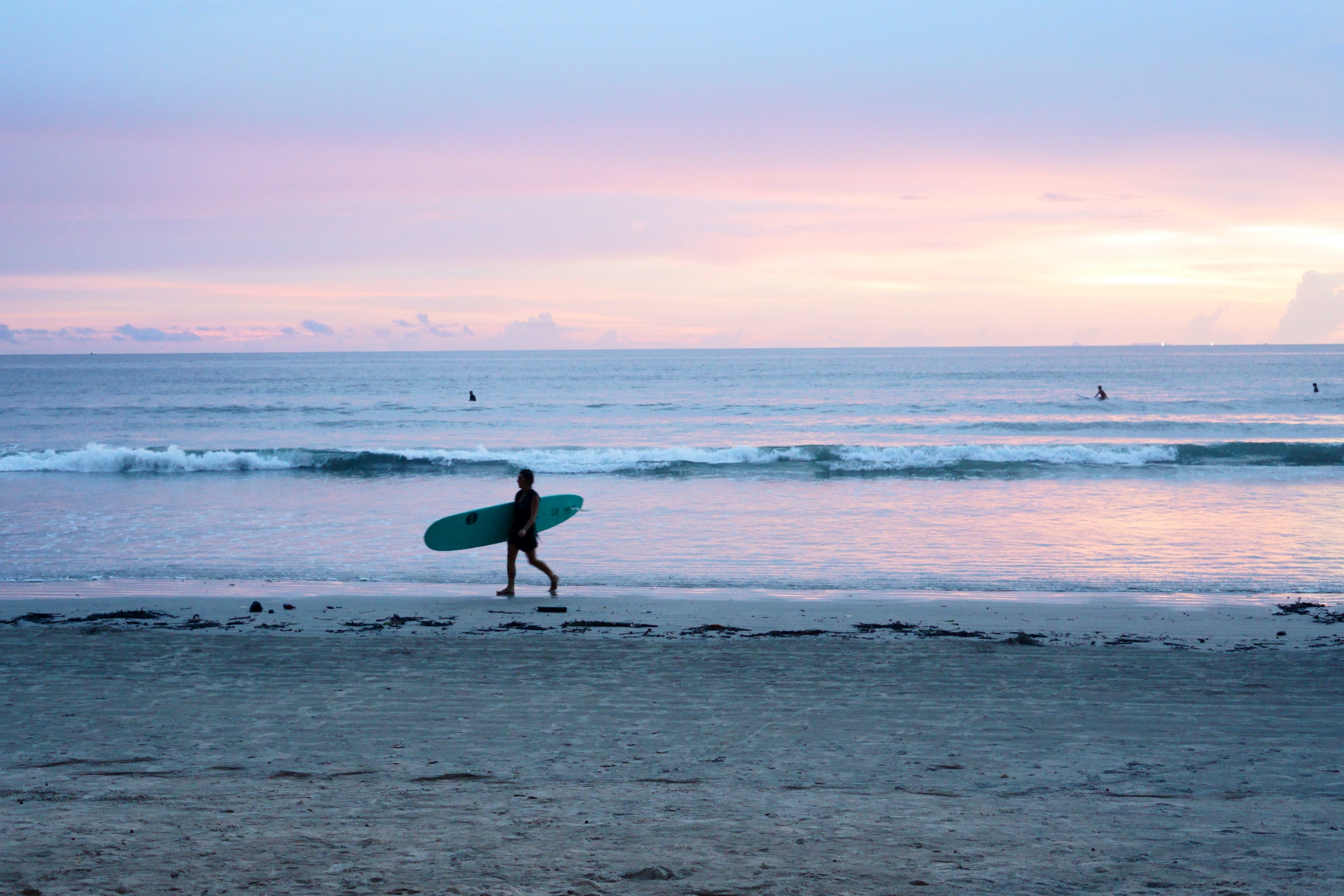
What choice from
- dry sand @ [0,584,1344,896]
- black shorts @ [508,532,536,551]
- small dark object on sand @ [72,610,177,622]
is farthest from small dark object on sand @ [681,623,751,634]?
small dark object on sand @ [72,610,177,622]

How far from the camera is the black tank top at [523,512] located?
35.7 ft

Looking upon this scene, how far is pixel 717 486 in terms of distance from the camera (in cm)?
2228

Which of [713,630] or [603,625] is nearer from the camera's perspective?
[713,630]

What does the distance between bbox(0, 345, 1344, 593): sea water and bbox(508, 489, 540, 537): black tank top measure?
4.64 ft

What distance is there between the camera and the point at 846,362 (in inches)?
4498

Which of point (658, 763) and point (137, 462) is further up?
point (137, 462)

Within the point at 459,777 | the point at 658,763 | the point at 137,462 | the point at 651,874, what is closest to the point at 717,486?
the point at 658,763

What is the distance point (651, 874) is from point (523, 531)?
7.24 m

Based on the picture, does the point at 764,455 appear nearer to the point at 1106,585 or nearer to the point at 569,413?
the point at 1106,585

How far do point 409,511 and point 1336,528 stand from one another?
1632 centimetres

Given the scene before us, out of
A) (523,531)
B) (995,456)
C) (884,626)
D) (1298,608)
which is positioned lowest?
(884,626)

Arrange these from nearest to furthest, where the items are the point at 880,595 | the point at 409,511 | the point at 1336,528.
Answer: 1. the point at 880,595
2. the point at 1336,528
3. the point at 409,511

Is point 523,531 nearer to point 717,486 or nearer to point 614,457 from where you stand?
point 717,486

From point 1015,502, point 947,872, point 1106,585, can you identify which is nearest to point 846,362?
point 1015,502
